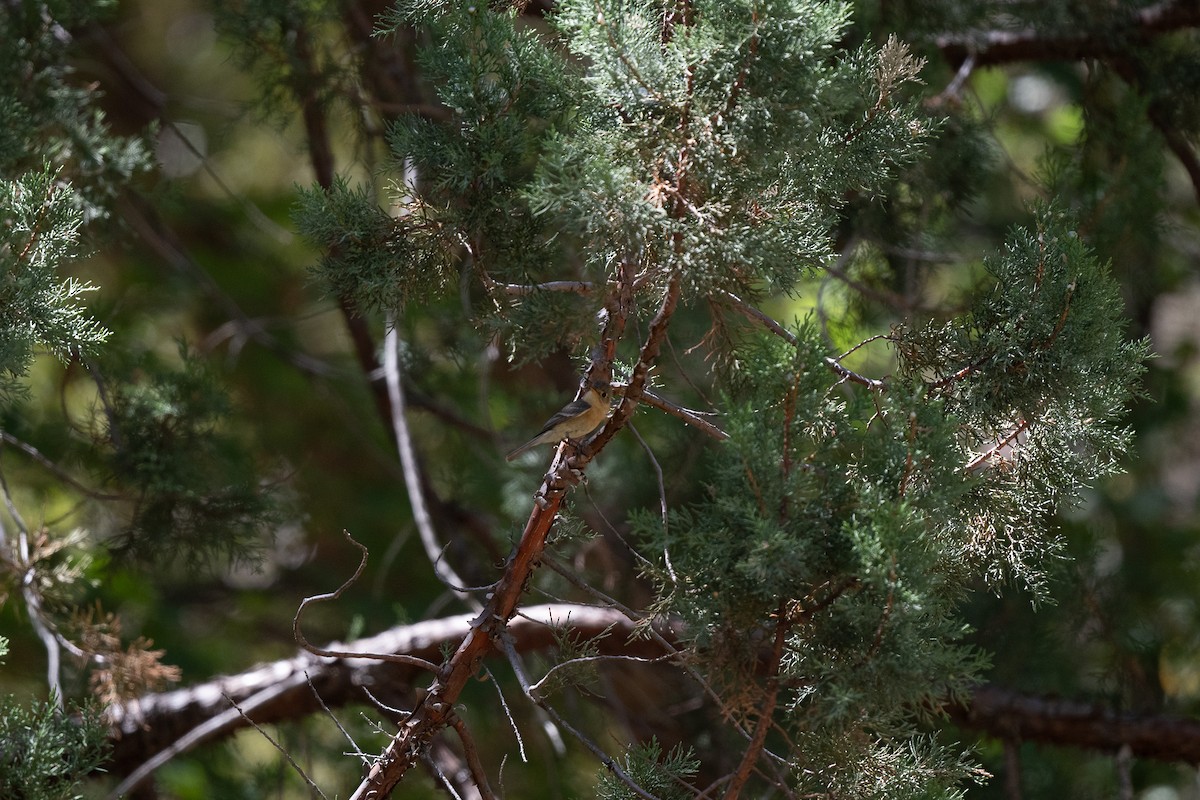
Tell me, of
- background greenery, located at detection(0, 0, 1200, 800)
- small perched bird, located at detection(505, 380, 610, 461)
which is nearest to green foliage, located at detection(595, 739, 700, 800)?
background greenery, located at detection(0, 0, 1200, 800)

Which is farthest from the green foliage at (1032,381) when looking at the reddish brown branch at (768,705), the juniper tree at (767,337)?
the reddish brown branch at (768,705)

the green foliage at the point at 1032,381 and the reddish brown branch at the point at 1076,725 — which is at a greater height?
the green foliage at the point at 1032,381

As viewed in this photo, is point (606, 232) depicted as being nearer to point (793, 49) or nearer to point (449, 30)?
point (793, 49)

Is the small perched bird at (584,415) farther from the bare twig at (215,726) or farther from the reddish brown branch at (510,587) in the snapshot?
the bare twig at (215,726)

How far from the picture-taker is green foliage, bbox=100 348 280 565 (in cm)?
321

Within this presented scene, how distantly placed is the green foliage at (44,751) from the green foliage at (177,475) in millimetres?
949

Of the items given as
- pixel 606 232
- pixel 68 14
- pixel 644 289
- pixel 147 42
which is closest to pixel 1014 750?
pixel 644 289

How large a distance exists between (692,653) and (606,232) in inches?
28.3

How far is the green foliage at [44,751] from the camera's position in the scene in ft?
6.95

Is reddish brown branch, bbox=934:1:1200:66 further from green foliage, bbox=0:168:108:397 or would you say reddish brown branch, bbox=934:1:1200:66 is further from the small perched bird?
green foliage, bbox=0:168:108:397

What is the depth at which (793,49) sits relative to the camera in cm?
170

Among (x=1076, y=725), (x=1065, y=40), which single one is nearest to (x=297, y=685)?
(x=1076, y=725)

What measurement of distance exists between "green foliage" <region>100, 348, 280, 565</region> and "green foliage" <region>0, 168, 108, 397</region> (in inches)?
44.9

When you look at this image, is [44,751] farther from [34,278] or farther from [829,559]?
[829,559]
